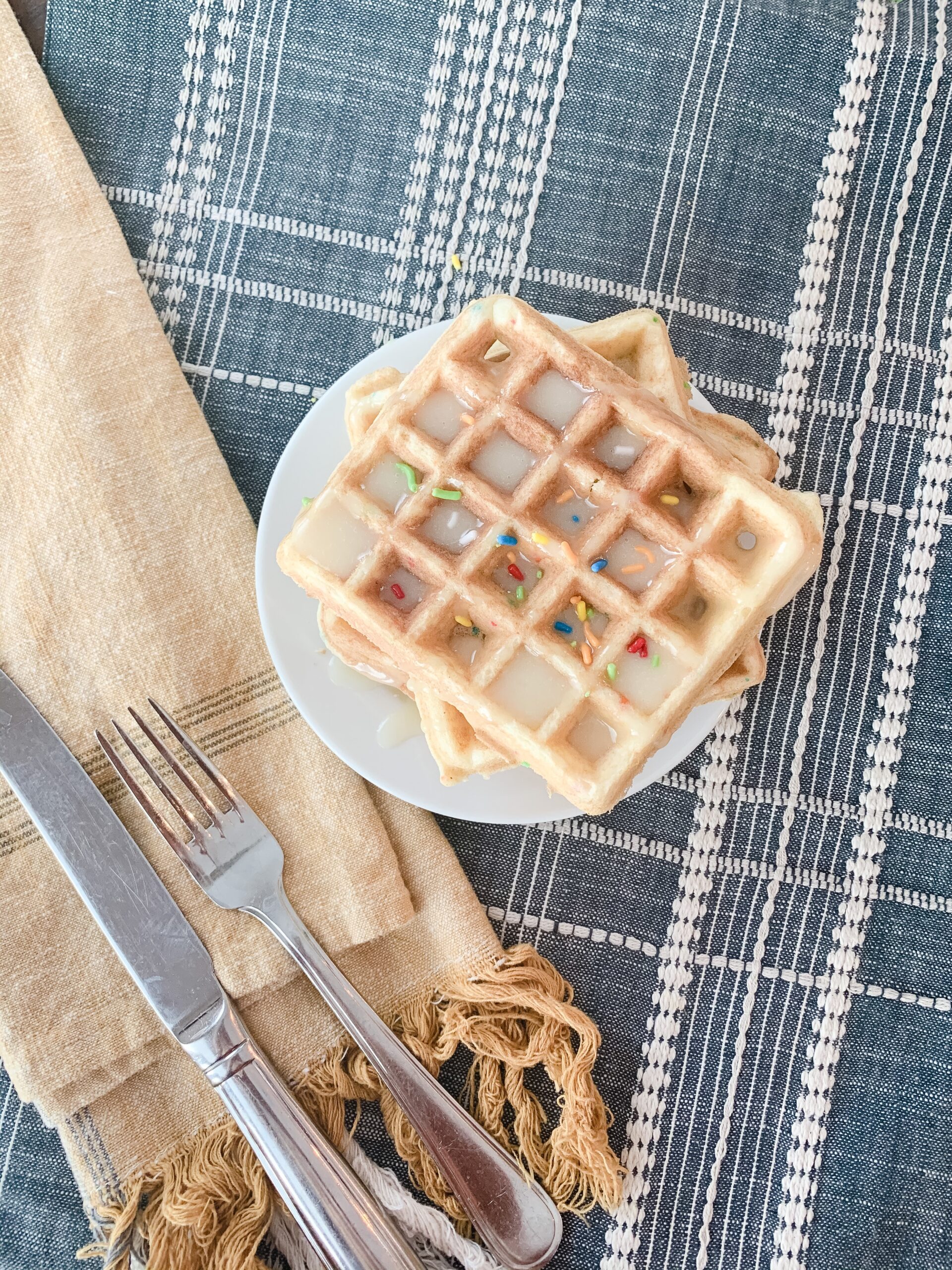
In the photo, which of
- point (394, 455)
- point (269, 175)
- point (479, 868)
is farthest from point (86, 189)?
point (479, 868)

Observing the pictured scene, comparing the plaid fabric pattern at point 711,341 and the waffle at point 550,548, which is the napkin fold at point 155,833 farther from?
the waffle at point 550,548

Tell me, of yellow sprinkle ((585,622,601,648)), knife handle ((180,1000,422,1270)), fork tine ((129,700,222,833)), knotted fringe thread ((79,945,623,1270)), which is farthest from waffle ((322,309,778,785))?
knife handle ((180,1000,422,1270))

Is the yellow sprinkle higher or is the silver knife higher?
the yellow sprinkle

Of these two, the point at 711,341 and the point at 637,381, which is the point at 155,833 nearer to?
the point at 637,381

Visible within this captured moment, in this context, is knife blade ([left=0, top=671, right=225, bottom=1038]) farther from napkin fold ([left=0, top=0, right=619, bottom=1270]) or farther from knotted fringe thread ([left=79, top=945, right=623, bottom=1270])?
knotted fringe thread ([left=79, top=945, right=623, bottom=1270])

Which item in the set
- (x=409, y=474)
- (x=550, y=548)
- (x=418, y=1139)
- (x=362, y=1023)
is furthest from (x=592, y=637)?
(x=418, y=1139)

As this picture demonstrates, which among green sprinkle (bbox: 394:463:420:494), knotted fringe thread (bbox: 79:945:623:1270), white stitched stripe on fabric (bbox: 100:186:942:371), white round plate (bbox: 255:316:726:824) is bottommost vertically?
knotted fringe thread (bbox: 79:945:623:1270)

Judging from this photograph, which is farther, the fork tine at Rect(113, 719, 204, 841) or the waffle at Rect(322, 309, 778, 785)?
the fork tine at Rect(113, 719, 204, 841)
